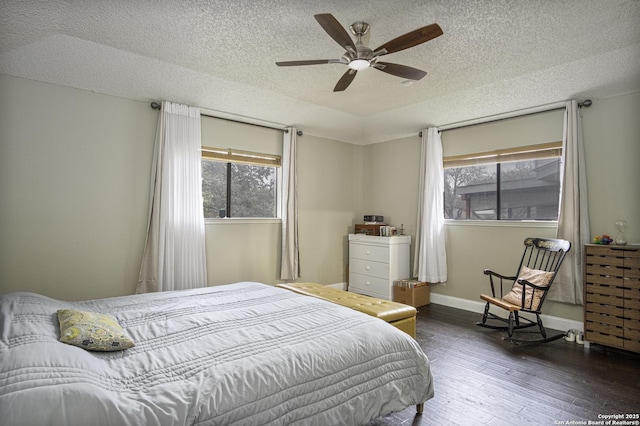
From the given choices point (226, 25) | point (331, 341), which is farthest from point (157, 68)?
point (331, 341)

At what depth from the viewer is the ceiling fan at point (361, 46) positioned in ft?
6.99

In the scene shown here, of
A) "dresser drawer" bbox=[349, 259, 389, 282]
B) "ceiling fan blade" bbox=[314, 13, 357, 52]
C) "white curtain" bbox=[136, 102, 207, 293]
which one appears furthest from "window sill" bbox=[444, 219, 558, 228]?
"white curtain" bbox=[136, 102, 207, 293]

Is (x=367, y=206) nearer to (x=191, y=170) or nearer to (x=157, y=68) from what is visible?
(x=191, y=170)

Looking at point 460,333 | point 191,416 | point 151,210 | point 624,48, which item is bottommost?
point 460,333

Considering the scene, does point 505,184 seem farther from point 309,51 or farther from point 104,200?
point 104,200

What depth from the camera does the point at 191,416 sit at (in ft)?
4.00

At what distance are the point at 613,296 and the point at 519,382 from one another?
1.45 meters

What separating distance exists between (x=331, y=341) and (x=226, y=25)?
242 centimetres

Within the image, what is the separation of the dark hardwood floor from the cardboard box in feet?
3.23

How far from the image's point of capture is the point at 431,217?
4.84 metres

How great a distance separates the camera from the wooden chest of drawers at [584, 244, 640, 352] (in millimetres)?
3043

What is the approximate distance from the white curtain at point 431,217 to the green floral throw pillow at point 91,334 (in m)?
4.05

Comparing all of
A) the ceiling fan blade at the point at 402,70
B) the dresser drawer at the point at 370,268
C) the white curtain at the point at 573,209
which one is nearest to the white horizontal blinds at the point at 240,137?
the dresser drawer at the point at 370,268

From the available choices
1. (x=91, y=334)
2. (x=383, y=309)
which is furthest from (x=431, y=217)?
(x=91, y=334)
